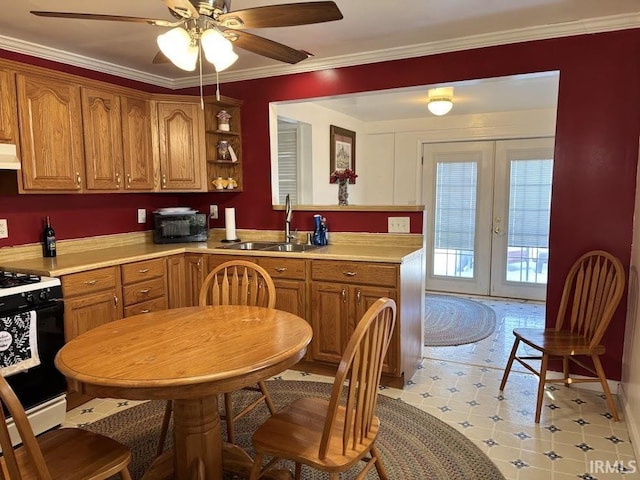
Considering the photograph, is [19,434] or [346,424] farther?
[346,424]

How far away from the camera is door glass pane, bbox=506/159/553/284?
16.9ft

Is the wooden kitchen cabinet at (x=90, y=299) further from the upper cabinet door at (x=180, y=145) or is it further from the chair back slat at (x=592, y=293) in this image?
the chair back slat at (x=592, y=293)

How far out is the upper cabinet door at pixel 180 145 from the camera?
3.67 meters

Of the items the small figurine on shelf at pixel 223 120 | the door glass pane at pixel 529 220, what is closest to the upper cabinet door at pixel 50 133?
the small figurine on shelf at pixel 223 120

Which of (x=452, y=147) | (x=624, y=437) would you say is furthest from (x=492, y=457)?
(x=452, y=147)

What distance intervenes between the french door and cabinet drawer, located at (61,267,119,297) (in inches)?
159

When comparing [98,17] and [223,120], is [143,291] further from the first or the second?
[98,17]

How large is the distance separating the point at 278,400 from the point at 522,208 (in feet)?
12.6

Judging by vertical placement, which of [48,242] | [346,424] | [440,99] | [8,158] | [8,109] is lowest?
[346,424]

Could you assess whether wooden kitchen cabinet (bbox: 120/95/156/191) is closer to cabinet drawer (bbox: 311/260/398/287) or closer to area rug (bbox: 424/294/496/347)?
cabinet drawer (bbox: 311/260/398/287)

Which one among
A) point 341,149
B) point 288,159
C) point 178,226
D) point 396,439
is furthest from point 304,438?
point 341,149

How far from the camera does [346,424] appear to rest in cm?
148

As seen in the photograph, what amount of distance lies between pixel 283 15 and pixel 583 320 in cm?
254

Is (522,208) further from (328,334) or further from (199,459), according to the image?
(199,459)
